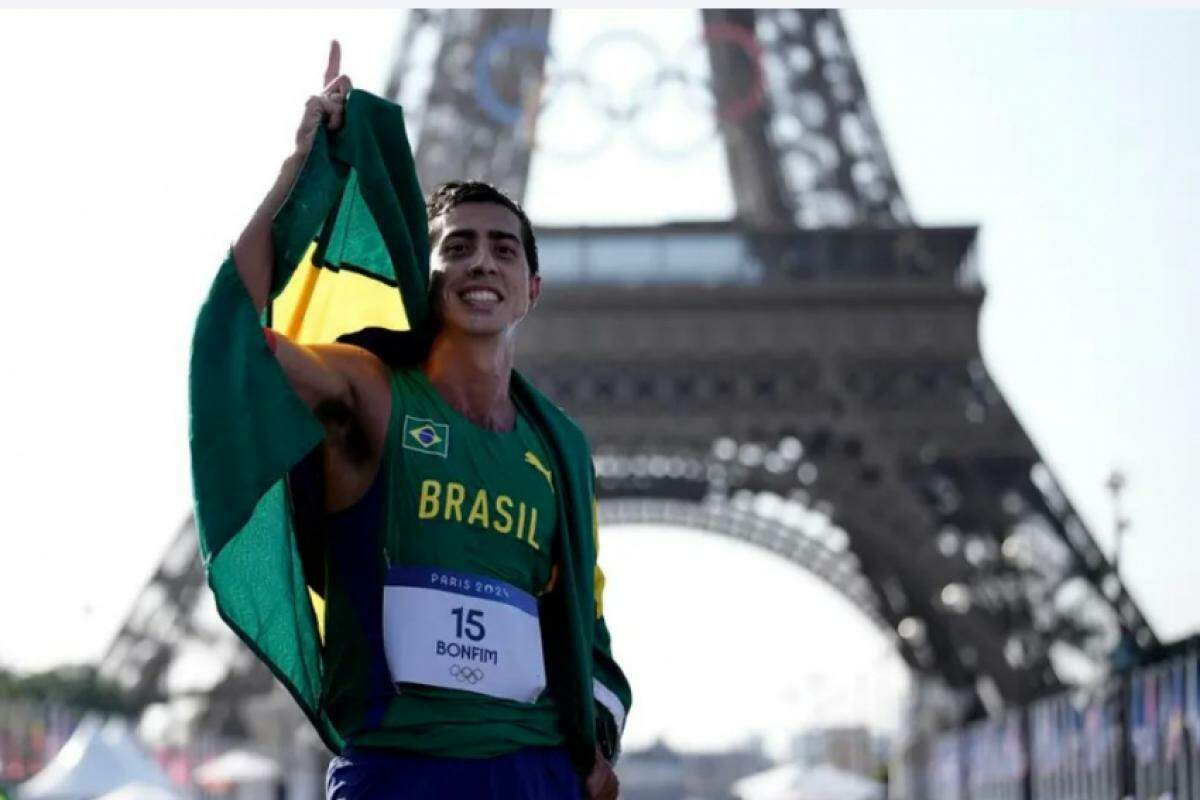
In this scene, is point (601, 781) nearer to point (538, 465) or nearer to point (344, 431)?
point (538, 465)

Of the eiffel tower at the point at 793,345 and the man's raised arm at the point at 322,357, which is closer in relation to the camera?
the man's raised arm at the point at 322,357

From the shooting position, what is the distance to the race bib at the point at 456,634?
4.16m

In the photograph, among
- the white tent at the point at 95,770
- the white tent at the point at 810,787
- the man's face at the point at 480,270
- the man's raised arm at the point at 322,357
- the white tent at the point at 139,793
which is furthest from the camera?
the white tent at the point at 810,787

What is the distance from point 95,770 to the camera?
74.5 feet

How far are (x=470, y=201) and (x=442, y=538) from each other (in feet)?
2.02

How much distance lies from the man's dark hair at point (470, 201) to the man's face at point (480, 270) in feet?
0.05

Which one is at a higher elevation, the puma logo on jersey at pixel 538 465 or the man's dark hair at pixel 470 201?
the man's dark hair at pixel 470 201

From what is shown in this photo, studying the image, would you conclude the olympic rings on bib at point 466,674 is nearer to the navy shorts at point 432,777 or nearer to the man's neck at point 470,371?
the navy shorts at point 432,777

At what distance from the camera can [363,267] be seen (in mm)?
4543

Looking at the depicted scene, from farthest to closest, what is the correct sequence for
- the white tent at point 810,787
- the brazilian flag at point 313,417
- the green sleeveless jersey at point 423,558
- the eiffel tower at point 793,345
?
the eiffel tower at point 793,345, the white tent at point 810,787, the green sleeveless jersey at point 423,558, the brazilian flag at point 313,417

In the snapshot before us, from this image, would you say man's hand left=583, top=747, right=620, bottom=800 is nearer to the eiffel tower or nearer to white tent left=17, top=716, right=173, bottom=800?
white tent left=17, top=716, right=173, bottom=800

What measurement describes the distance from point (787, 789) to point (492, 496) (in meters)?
31.2

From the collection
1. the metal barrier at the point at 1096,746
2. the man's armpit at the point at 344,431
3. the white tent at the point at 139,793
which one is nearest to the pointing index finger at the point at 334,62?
the man's armpit at the point at 344,431

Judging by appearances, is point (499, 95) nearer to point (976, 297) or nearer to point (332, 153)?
point (976, 297)
